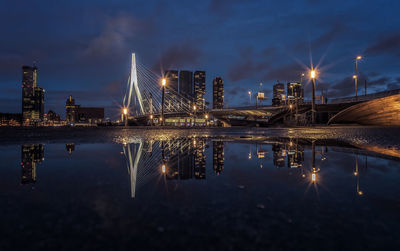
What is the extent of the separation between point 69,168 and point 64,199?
1.52 meters

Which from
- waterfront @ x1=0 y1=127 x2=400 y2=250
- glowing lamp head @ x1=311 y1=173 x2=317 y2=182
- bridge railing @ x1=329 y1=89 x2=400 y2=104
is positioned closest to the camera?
waterfront @ x1=0 y1=127 x2=400 y2=250

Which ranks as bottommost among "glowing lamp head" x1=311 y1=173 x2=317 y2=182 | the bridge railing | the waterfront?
the waterfront

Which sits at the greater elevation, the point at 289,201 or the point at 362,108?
the point at 362,108

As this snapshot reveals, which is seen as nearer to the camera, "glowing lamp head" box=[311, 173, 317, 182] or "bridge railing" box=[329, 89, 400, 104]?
"glowing lamp head" box=[311, 173, 317, 182]

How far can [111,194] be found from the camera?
6.55 feet

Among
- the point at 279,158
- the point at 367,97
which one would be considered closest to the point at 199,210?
the point at 279,158

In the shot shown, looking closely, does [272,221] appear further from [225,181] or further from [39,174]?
[39,174]

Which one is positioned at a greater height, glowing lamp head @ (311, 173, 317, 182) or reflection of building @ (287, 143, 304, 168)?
reflection of building @ (287, 143, 304, 168)

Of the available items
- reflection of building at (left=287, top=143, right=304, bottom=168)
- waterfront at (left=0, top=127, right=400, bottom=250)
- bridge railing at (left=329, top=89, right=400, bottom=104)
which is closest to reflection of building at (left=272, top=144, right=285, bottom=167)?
reflection of building at (left=287, top=143, right=304, bottom=168)

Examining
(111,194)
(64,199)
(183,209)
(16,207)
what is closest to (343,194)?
(183,209)

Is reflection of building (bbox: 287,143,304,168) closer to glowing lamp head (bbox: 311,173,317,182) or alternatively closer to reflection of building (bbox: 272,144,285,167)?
reflection of building (bbox: 272,144,285,167)

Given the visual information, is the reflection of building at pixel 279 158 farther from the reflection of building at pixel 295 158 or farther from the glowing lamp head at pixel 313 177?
the glowing lamp head at pixel 313 177

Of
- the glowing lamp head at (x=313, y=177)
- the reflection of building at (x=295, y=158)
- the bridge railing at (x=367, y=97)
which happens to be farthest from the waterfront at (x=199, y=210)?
the bridge railing at (x=367, y=97)

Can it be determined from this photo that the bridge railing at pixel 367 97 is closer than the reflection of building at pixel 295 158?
No
